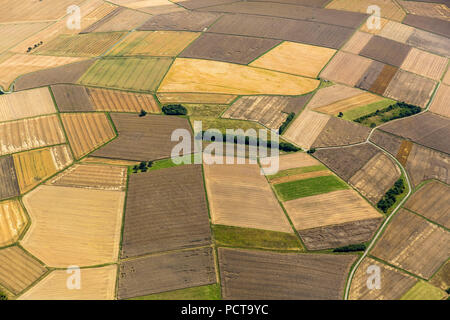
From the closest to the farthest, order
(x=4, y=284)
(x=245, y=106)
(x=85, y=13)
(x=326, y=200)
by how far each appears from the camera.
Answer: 1. (x=4, y=284)
2. (x=326, y=200)
3. (x=245, y=106)
4. (x=85, y=13)

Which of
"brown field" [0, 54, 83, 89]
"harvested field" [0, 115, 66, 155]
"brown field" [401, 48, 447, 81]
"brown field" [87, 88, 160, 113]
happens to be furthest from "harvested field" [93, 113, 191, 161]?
"brown field" [401, 48, 447, 81]

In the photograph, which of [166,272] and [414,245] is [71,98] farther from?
[414,245]

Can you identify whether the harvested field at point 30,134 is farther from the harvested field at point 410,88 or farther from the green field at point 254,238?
the harvested field at point 410,88

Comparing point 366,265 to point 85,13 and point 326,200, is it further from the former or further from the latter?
point 85,13

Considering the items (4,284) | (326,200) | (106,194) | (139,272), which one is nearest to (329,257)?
(326,200)

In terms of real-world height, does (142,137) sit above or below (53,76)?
below

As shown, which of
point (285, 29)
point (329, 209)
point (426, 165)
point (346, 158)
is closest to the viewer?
point (329, 209)

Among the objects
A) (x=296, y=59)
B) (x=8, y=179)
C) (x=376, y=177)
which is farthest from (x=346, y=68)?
(x=8, y=179)
